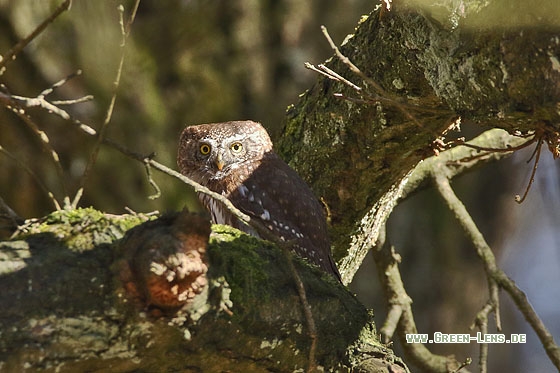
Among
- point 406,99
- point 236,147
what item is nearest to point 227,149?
point 236,147

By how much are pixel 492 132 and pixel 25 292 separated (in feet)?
11.1

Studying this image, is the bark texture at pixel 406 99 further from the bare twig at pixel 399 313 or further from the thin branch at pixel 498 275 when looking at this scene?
the thin branch at pixel 498 275

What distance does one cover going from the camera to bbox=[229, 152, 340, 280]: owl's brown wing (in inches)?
145

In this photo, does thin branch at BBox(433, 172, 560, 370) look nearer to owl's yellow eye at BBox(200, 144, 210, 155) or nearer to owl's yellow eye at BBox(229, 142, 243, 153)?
owl's yellow eye at BBox(229, 142, 243, 153)

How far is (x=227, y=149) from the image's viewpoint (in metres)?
4.47

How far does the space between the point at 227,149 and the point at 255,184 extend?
51 centimetres

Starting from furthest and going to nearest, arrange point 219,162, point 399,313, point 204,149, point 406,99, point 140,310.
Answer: point 204,149, point 219,162, point 399,313, point 406,99, point 140,310

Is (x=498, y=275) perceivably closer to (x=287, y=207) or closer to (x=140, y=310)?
(x=287, y=207)

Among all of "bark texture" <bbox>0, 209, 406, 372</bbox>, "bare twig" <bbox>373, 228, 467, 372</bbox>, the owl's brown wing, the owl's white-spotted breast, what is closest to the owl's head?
the owl's white-spotted breast

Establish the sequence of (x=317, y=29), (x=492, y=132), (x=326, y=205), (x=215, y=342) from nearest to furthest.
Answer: (x=215, y=342) → (x=326, y=205) → (x=492, y=132) → (x=317, y=29)

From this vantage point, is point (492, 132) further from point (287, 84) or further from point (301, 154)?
point (287, 84)

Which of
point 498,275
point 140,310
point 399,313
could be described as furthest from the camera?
point 399,313

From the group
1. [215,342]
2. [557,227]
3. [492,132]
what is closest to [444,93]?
[215,342]

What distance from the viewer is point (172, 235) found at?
1729 millimetres
